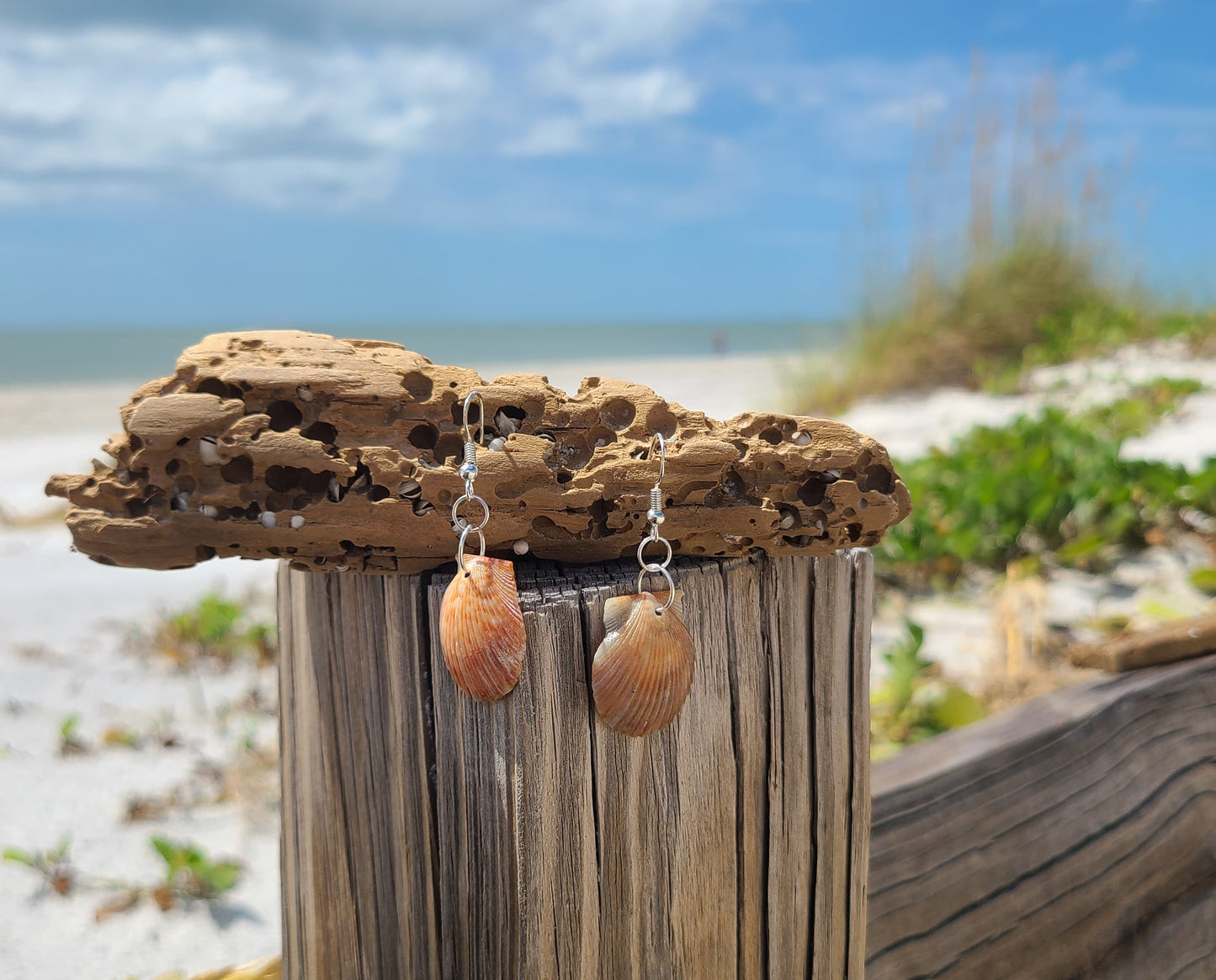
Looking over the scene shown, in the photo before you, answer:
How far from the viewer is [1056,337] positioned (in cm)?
1030

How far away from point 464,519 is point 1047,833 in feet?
4.77

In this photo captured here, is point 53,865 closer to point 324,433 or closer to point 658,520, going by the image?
point 324,433

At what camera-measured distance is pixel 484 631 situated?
1.10m

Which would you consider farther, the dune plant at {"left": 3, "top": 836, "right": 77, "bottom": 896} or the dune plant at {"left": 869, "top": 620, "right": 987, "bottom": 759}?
the dune plant at {"left": 869, "top": 620, "right": 987, "bottom": 759}

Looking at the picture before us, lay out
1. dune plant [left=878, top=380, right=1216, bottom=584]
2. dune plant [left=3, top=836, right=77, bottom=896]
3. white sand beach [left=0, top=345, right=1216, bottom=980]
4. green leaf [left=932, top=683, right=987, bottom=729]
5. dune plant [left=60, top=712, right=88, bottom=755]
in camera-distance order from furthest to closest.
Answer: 1. dune plant [left=878, top=380, right=1216, bottom=584]
2. dune plant [left=60, top=712, right=88, bottom=755]
3. green leaf [left=932, top=683, right=987, bottom=729]
4. dune plant [left=3, top=836, right=77, bottom=896]
5. white sand beach [left=0, top=345, right=1216, bottom=980]

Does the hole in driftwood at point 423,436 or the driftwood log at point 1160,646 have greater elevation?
the hole in driftwood at point 423,436

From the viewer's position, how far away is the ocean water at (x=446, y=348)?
96.3 feet

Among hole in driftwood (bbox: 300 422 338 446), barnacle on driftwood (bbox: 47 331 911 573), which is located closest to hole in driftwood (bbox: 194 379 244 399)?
barnacle on driftwood (bbox: 47 331 911 573)

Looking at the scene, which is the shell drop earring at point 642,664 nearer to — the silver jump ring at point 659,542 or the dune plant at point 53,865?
the silver jump ring at point 659,542

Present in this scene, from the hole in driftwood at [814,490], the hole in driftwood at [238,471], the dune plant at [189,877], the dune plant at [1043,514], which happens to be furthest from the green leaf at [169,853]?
the dune plant at [1043,514]

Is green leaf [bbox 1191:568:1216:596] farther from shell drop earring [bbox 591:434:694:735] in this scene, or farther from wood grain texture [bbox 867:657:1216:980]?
shell drop earring [bbox 591:434:694:735]

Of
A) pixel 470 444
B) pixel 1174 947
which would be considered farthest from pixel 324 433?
pixel 1174 947

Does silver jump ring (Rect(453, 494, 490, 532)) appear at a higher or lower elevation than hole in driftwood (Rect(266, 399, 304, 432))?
lower

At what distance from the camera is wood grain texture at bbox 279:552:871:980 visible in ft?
3.89
